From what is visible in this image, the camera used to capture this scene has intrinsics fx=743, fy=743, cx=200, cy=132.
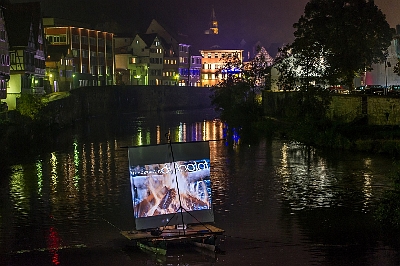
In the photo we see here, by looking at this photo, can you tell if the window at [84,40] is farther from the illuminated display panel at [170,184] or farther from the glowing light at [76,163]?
the illuminated display panel at [170,184]

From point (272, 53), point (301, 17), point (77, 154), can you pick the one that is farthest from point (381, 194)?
point (272, 53)

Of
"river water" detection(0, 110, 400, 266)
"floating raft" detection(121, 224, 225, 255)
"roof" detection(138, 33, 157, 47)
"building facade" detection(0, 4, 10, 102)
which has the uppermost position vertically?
"roof" detection(138, 33, 157, 47)

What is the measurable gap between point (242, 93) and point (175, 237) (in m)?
72.0

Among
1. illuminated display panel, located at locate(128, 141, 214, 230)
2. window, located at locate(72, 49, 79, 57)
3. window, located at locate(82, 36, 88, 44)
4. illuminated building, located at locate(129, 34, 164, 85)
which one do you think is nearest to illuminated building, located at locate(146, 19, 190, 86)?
illuminated building, located at locate(129, 34, 164, 85)

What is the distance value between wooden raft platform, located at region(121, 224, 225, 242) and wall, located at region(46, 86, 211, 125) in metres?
47.4

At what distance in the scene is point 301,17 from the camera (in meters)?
73.2

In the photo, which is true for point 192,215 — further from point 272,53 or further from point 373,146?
point 272,53

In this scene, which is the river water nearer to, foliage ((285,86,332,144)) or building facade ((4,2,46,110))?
foliage ((285,86,332,144))

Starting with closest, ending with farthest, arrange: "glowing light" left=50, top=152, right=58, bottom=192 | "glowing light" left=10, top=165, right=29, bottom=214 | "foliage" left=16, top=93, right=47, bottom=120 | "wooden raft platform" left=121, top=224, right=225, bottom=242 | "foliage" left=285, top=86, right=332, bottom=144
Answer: "wooden raft platform" left=121, top=224, right=225, bottom=242, "glowing light" left=10, top=165, right=29, bottom=214, "glowing light" left=50, top=152, right=58, bottom=192, "foliage" left=285, top=86, right=332, bottom=144, "foliage" left=16, top=93, right=47, bottom=120

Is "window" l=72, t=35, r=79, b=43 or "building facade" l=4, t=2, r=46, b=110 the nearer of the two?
"building facade" l=4, t=2, r=46, b=110

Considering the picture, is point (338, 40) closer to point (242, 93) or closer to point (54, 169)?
point (242, 93)

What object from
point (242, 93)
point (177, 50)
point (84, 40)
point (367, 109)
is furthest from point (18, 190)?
point (177, 50)

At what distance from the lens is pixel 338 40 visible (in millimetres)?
67312

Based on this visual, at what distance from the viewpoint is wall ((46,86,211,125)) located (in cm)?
7925
